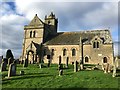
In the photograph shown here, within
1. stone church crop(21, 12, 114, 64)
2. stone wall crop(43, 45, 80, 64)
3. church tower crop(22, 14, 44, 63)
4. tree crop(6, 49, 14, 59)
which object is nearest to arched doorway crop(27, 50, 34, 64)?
stone church crop(21, 12, 114, 64)

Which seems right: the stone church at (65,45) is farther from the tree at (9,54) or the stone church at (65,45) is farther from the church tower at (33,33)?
the tree at (9,54)

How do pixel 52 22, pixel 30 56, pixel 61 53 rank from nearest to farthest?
1. pixel 61 53
2. pixel 30 56
3. pixel 52 22

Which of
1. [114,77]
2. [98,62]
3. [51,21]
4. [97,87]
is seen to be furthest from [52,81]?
[51,21]

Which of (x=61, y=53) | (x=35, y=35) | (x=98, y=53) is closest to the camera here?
(x=98, y=53)

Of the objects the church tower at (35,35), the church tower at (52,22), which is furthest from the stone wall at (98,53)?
the church tower at (52,22)

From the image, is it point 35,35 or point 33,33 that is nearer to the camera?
point 35,35

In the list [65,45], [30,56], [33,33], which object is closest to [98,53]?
[65,45]

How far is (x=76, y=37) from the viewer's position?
160 feet

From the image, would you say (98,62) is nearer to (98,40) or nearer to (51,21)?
(98,40)

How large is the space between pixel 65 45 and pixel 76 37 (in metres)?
3.76

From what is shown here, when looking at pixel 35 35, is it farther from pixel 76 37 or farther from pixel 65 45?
pixel 76 37

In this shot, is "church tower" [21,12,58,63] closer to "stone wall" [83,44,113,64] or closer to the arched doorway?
the arched doorway

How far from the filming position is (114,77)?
19.4m

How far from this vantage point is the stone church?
144 ft
